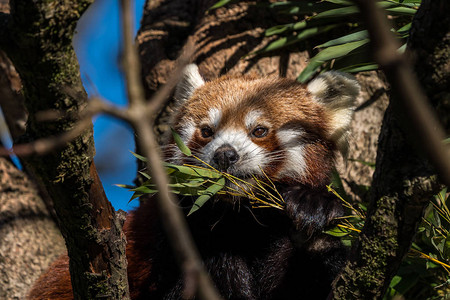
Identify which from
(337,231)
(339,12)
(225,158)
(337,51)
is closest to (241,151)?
(225,158)

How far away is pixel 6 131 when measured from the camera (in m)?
4.35

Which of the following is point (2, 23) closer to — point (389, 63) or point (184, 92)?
point (389, 63)

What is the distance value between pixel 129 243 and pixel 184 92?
1.08 m

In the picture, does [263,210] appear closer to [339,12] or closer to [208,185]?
[208,185]

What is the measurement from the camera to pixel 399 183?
1.67 m

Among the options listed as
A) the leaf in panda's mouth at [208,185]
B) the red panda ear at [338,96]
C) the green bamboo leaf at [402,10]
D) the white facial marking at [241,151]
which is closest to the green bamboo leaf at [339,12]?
the green bamboo leaf at [402,10]

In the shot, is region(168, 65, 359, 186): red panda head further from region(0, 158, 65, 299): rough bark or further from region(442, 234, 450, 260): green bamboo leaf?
region(0, 158, 65, 299): rough bark

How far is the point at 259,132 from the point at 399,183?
1270 mm

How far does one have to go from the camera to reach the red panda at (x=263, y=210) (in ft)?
8.48

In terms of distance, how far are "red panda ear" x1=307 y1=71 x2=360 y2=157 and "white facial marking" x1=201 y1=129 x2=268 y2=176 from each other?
56cm

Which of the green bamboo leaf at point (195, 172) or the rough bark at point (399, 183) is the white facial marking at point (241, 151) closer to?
the green bamboo leaf at point (195, 172)

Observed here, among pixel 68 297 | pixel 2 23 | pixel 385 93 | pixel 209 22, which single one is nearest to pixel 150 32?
pixel 209 22

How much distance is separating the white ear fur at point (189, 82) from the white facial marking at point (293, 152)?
779mm

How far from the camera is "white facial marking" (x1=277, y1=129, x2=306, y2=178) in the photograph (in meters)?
2.74
